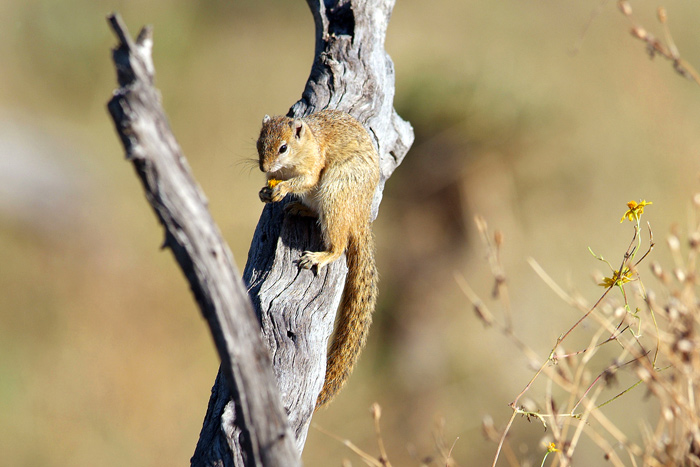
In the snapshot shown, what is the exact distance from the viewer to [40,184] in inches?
311

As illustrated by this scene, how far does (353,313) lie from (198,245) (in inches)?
61.2

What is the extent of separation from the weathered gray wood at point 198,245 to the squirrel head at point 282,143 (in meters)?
1.60

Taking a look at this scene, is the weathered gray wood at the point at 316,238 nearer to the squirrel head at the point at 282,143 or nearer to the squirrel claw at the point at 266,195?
the squirrel claw at the point at 266,195

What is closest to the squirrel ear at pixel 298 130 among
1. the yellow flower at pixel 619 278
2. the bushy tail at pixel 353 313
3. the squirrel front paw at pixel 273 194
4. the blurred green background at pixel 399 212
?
the squirrel front paw at pixel 273 194

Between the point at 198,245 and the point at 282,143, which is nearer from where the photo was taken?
the point at 198,245

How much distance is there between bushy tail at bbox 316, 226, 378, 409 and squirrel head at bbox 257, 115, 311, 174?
1.60 feet

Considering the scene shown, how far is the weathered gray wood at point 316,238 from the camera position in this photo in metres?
2.14

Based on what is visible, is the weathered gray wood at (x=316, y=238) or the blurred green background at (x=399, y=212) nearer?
the weathered gray wood at (x=316, y=238)

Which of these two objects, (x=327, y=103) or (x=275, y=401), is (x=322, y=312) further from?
(x=327, y=103)

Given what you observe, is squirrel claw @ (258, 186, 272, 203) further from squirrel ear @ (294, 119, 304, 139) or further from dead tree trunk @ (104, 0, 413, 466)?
squirrel ear @ (294, 119, 304, 139)

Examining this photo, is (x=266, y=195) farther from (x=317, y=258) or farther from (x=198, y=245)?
(x=198, y=245)

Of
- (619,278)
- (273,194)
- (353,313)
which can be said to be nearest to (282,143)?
(273,194)

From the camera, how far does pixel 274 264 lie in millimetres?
2492

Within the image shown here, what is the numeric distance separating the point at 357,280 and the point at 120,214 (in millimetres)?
5306
